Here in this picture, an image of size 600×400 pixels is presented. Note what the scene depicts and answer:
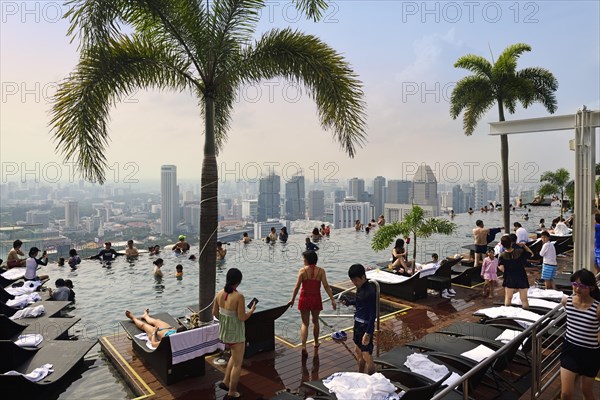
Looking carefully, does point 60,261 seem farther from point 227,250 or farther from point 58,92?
point 58,92

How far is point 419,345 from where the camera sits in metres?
6.09

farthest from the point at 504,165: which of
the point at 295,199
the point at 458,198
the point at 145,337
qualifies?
the point at 458,198

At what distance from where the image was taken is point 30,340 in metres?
7.06

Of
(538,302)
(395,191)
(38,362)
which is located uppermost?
(395,191)

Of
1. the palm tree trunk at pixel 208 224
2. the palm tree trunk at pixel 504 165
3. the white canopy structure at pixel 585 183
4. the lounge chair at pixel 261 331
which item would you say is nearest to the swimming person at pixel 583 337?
the white canopy structure at pixel 585 183

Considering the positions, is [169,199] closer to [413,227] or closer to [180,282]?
[180,282]

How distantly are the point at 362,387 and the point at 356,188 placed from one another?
42465 millimetres

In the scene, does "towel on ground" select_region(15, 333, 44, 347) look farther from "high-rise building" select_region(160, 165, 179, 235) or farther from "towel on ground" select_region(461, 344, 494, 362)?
"high-rise building" select_region(160, 165, 179, 235)

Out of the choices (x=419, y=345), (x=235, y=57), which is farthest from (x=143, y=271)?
(x=419, y=345)

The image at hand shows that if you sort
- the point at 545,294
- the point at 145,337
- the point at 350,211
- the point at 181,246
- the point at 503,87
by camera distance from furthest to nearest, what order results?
the point at 350,211 → the point at 503,87 → the point at 181,246 → the point at 545,294 → the point at 145,337

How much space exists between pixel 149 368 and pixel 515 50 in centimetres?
2171

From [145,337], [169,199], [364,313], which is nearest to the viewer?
[364,313]

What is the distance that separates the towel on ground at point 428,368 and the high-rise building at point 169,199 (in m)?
24.2

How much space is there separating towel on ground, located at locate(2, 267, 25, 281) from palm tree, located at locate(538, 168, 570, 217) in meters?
34.4
